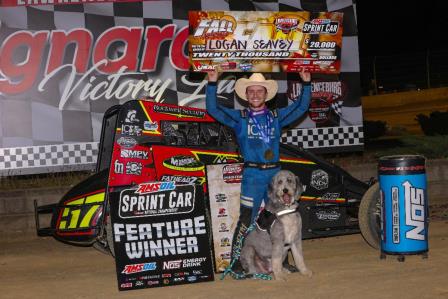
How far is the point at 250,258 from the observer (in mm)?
6734

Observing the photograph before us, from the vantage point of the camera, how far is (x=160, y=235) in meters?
6.79

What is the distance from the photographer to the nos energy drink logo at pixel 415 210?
7.07m

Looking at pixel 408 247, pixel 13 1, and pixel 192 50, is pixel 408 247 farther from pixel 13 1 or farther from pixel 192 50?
pixel 13 1

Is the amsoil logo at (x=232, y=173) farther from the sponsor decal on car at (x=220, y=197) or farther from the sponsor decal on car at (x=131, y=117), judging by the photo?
the sponsor decal on car at (x=131, y=117)

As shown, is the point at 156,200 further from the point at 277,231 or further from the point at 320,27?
the point at 320,27

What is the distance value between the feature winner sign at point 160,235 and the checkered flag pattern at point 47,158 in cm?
476

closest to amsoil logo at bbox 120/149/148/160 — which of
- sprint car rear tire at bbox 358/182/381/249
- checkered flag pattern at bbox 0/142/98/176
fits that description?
sprint car rear tire at bbox 358/182/381/249

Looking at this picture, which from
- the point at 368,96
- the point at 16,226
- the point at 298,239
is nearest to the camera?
the point at 298,239

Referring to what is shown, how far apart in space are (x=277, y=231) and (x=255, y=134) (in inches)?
36.2

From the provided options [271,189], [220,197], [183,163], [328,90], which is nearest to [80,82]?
[328,90]

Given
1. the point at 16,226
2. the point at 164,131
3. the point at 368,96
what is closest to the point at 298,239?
the point at 164,131

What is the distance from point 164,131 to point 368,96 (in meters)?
13.7

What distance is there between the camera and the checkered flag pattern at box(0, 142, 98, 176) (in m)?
11.3

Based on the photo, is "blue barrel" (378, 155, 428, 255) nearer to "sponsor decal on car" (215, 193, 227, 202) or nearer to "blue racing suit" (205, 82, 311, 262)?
"blue racing suit" (205, 82, 311, 262)
